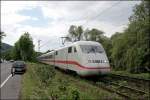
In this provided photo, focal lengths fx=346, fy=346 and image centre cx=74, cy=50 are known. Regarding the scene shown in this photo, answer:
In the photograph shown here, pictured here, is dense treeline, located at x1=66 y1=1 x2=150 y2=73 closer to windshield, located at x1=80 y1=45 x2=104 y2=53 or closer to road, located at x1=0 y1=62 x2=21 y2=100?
windshield, located at x1=80 y1=45 x2=104 y2=53

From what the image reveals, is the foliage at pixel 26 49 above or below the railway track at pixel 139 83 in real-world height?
above

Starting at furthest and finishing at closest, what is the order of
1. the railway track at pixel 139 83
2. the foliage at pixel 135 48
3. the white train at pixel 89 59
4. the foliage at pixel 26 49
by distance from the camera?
the foliage at pixel 26 49, the foliage at pixel 135 48, the white train at pixel 89 59, the railway track at pixel 139 83

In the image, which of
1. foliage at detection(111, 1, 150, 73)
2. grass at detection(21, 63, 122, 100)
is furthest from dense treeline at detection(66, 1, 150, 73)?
grass at detection(21, 63, 122, 100)

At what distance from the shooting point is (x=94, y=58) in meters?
24.7

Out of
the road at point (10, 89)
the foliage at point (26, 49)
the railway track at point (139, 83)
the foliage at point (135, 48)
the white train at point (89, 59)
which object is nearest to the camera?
the road at point (10, 89)

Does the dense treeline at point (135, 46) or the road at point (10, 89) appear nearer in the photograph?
the road at point (10, 89)

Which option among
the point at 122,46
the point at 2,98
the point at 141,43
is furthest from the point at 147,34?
the point at 2,98

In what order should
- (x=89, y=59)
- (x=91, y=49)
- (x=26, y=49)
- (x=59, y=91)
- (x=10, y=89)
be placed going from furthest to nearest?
(x=26, y=49), (x=91, y=49), (x=89, y=59), (x=10, y=89), (x=59, y=91)

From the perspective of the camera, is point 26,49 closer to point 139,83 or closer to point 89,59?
point 89,59

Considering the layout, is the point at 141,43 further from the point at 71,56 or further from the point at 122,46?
the point at 71,56

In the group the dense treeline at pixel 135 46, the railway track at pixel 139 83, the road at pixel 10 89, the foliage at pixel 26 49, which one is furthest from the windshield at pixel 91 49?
the foliage at pixel 26 49

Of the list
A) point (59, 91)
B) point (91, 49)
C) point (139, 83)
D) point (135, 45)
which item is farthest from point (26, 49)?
point (59, 91)

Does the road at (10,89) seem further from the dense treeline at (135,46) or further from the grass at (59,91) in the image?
the dense treeline at (135,46)

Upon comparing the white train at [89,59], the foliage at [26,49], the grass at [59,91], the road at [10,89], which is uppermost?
the foliage at [26,49]
